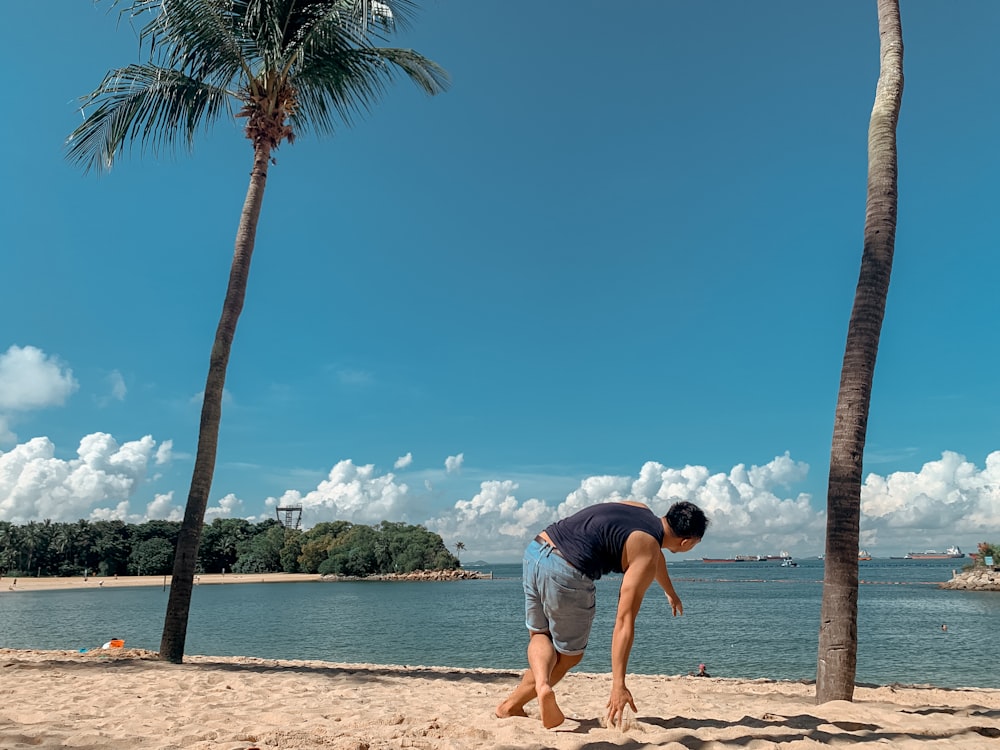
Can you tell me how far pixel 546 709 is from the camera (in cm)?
390

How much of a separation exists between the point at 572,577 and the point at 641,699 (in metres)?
3.30

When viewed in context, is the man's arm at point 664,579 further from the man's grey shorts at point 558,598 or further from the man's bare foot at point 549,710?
the man's bare foot at point 549,710

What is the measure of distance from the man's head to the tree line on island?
4378 inches

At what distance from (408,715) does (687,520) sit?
3.04m

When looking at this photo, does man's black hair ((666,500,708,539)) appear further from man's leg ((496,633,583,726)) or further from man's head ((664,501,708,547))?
man's leg ((496,633,583,726))

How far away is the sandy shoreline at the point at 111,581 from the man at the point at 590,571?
81.5 metres

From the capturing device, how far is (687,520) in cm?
383

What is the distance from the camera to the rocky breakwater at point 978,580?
226 feet

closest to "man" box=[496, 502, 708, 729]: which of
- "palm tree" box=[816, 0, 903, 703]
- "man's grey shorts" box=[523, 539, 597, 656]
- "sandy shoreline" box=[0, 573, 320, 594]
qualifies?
"man's grey shorts" box=[523, 539, 597, 656]

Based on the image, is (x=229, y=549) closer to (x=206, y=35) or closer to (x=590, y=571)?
(x=206, y=35)

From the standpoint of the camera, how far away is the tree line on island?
10094 centimetres

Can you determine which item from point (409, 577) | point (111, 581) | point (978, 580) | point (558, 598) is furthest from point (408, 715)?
point (409, 577)

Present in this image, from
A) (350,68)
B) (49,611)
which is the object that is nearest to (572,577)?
(350,68)

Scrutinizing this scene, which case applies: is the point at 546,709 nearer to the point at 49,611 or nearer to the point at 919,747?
the point at 919,747
